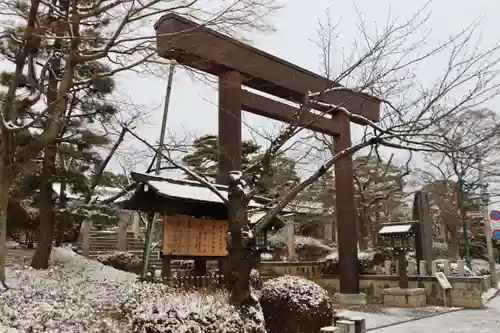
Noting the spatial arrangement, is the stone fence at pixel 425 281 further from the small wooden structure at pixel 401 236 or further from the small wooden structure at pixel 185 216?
the small wooden structure at pixel 185 216

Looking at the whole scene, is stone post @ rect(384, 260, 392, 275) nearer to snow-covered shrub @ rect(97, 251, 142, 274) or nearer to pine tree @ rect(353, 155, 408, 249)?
pine tree @ rect(353, 155, 408, 249)

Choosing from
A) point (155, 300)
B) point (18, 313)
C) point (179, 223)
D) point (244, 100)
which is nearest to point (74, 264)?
point (179, 223)

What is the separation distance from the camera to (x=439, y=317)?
38.2 ft

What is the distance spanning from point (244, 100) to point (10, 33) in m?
6.16

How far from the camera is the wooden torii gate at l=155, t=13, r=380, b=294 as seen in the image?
1026 cm

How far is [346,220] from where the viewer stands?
47.6 ft

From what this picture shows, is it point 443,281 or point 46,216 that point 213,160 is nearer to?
point 46,216

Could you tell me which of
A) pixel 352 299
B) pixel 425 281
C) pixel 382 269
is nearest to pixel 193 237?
pixel 352 299

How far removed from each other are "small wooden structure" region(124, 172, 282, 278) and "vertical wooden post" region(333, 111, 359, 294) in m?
4.42

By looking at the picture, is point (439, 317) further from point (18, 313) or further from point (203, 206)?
point (18, 313)

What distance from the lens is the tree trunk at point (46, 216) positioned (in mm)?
12414

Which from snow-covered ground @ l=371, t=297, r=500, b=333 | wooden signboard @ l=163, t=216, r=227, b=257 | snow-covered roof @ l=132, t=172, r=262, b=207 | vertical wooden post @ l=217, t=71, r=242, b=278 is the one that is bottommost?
snow-covered ground @ l=371, t=297, r=500, b=333

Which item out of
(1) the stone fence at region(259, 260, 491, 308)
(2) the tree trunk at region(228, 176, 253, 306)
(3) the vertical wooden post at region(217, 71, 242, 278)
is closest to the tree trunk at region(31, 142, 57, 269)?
(3) the vertical wooden post at region(217, 71, 242, 278)

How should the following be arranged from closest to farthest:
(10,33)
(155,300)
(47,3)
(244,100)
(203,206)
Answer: (155,300), (47,3), (10,33), (203,206), (244,100)
